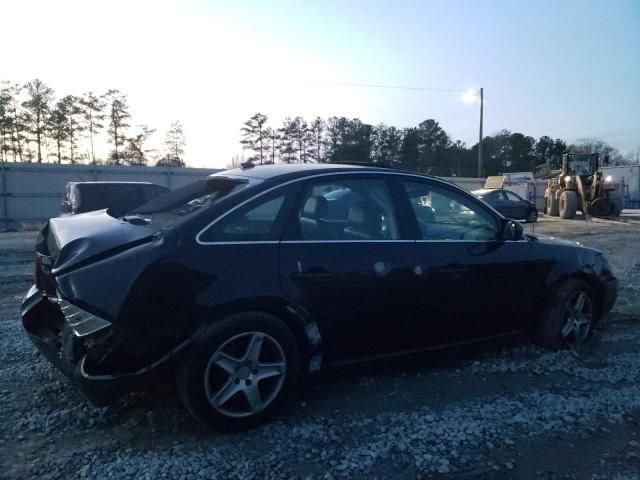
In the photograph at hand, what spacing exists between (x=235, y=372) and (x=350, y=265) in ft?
3.27

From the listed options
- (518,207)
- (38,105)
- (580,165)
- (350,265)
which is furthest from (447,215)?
(38,105)

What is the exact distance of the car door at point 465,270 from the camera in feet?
12.0

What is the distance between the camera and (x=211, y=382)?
2922 mm

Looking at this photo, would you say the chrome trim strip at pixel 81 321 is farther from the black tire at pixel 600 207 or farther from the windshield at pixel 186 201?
the black tire at pixel 600 207

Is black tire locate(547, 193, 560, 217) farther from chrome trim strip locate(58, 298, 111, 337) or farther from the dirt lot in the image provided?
chrome trim strip locate(58, 298, 111, 337)

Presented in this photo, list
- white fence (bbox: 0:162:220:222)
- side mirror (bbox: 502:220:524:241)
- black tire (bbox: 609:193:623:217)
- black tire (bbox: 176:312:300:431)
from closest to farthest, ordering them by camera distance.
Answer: black tire (bbox: 176:312:300:431)
side mirror (bbox: 502:220:524:241)
white fence (bbox: 0:162:220:222)
black tire (bbox: 609:193:623:217)

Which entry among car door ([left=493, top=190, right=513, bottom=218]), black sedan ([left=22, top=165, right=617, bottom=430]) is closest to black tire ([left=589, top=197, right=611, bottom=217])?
car door ([left=493, top=190, right=513, bottom=218])

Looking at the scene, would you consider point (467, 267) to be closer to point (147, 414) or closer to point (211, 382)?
point (211, 382)

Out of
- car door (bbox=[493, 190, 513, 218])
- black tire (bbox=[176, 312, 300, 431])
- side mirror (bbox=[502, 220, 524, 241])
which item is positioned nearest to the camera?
black tire (bbox=[176, 312, 300, 431])

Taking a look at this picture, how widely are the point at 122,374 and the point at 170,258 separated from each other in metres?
0.68

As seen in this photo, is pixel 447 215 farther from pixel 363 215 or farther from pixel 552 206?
pixel 552 206

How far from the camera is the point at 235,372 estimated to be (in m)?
2.97

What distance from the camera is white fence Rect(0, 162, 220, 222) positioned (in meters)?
19.8

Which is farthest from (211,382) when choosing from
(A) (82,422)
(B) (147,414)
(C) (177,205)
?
(C) (177,205)
